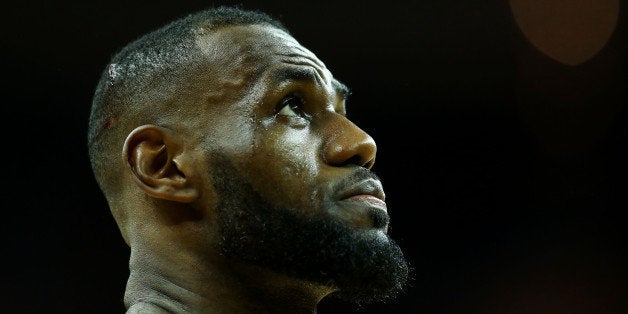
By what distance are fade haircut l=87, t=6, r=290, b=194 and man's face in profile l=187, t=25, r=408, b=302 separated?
6 cm

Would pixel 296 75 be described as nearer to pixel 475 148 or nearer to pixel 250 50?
pixel 250 50

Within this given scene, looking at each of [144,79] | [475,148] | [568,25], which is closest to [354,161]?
[144,79]

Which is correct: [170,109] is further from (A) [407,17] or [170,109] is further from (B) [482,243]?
(B) [482,243]

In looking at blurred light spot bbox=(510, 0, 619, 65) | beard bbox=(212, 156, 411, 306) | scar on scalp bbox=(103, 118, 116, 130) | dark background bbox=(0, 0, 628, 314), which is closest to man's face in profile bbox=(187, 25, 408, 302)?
beard bbox=(212, 156, 411, 306)

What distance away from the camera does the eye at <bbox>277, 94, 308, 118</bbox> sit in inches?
65.1

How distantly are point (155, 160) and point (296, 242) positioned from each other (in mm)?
318

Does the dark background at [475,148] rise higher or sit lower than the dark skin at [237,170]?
lower

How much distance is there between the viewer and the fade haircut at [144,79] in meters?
1.70

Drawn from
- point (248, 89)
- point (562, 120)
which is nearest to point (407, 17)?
point (562, 120)

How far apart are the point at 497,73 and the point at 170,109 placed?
1936mm

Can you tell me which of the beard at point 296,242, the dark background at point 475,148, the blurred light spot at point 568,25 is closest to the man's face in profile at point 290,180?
the beard at point 296,242

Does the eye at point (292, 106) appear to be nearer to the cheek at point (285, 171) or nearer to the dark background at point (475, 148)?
the cheek at point (285, 171)

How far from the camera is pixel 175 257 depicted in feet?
5.31

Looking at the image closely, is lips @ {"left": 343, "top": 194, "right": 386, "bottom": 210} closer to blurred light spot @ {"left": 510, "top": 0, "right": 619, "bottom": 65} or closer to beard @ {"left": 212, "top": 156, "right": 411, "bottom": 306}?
beard @ {"left": 212, "top": 156, "right": 411, "bottom": 306}
